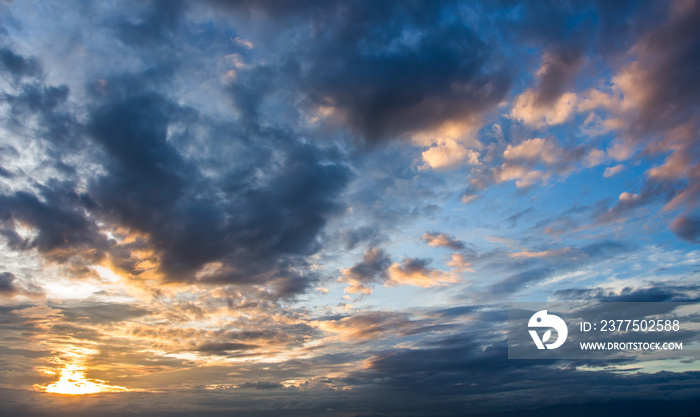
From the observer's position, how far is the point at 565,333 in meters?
85.9

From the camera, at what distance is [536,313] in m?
86.7

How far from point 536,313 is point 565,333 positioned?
30.7 ft

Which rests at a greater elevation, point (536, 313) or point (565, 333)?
point (536, 313)
